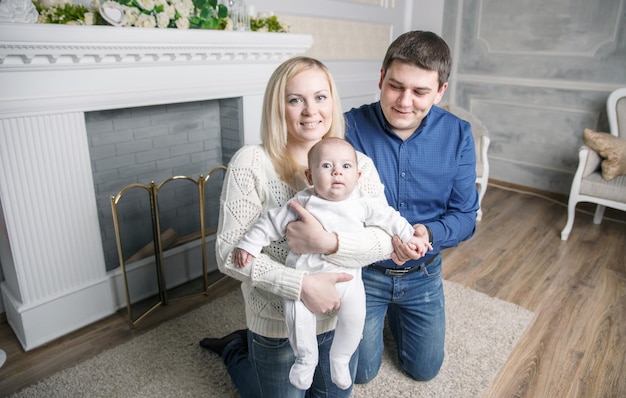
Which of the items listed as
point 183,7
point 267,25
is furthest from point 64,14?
point 267,25

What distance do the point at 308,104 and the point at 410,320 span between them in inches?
42.0

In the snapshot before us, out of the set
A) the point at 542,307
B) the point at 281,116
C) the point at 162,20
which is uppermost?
the point at 162,20

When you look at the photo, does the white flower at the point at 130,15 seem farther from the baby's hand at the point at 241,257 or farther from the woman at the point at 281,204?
the baby's hand at the point at 241,257

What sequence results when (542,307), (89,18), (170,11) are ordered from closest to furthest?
(89,18) < (170,11) < (542,307)

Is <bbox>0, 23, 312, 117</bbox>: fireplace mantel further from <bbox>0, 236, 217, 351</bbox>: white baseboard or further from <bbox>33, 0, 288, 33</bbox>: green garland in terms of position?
<bbox>0, 236, 217, 351</bbox>: white baseboard

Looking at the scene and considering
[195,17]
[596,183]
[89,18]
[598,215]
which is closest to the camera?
[89,18]

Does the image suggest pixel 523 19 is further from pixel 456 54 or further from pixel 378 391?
pixel 378 391

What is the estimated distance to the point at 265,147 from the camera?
4.50ft

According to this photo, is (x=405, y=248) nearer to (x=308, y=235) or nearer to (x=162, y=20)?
(x=308, y=235)

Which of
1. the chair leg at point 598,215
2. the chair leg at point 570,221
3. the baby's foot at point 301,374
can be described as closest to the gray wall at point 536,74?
the chair leg at point 598,215

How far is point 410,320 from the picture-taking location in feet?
6.34

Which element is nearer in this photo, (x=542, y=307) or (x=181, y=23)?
(x=181, y=23)

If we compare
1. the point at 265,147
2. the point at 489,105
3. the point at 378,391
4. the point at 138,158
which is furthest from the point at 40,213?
the point at 489,105

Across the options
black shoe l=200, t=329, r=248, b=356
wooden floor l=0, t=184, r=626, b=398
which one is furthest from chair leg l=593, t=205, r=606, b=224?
black shoe l=200, t=329, r=248, b=356
